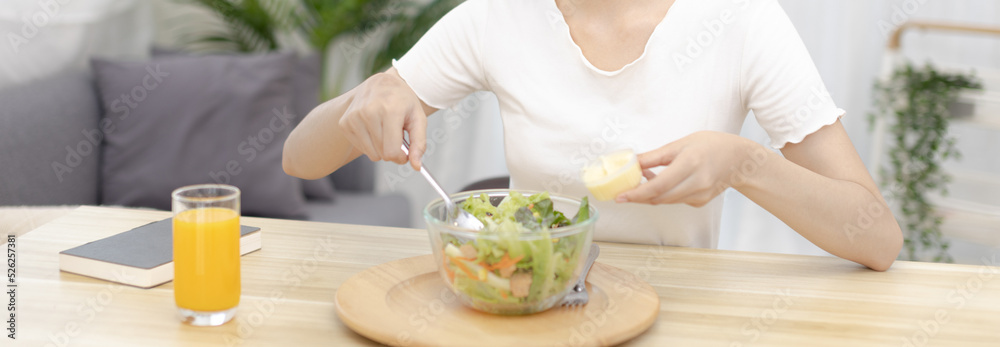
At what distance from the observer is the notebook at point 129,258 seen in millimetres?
965

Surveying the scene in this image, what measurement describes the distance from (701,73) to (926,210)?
173 cm

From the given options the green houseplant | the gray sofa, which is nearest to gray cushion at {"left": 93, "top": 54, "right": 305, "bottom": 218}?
the gray sofa

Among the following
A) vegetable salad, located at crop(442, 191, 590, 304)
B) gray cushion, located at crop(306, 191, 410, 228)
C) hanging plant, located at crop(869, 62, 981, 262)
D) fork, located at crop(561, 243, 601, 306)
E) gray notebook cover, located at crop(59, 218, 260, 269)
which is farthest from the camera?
hanging plant, located at crop(869, 62, 981, 262)

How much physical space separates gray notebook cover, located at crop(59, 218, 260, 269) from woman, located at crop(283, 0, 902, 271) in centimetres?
28

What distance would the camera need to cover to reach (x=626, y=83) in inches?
51.6

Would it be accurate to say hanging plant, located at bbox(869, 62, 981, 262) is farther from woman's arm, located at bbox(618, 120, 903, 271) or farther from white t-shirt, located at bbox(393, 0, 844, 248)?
woman's arm, located at bbox(618, 120, 903, 271)

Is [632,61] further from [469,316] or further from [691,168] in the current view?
[469,316]

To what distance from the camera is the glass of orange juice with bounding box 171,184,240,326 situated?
2.68 feet

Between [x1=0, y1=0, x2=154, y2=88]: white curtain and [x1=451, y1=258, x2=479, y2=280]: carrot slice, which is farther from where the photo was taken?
[x1=0, y1=0, x2=154, y2=88]: white curtain

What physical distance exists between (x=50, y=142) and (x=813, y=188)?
1.80 meters

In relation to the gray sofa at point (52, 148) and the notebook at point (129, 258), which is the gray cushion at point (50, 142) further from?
the notebook at point (129, 258)

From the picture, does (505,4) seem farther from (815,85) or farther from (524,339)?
(524,339)

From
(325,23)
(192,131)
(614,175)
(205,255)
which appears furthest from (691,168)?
(325,23)

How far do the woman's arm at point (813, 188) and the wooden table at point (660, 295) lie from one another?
0.16 ft
